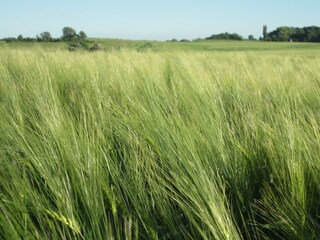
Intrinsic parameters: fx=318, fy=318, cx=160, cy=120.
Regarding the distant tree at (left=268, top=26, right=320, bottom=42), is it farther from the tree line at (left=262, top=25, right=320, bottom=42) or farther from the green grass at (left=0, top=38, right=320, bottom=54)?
the green grass at (left=0, top=38, right=320, bottom=54)

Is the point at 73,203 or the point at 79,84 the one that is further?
the point at 79,84

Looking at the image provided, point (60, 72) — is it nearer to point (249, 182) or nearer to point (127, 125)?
point (127, 125)

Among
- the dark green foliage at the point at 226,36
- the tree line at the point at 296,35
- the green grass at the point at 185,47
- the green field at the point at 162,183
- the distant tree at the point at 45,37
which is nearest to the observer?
the green field at the point at 162,183

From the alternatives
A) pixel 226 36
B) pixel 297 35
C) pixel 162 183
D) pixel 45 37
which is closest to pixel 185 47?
pixel 45 37

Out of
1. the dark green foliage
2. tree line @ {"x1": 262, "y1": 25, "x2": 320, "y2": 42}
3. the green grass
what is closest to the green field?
the green grass

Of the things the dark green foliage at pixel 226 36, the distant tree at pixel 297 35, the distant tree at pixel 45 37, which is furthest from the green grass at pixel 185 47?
the dark green foliage at pixel 226 36

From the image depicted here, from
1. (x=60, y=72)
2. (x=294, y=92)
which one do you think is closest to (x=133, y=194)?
(x=294, y=92)

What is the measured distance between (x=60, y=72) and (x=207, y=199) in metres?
2.25

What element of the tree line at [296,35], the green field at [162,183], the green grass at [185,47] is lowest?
the green field at [162,183]

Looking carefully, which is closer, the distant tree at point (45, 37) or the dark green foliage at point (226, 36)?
the distant tree at point (45, 37)

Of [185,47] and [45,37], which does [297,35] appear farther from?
[45,37]

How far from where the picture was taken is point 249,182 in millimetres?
917

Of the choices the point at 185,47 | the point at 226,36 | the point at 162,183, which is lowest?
the point at 162,183

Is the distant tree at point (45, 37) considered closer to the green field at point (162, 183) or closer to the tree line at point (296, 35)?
the green field at point (162, 183)
